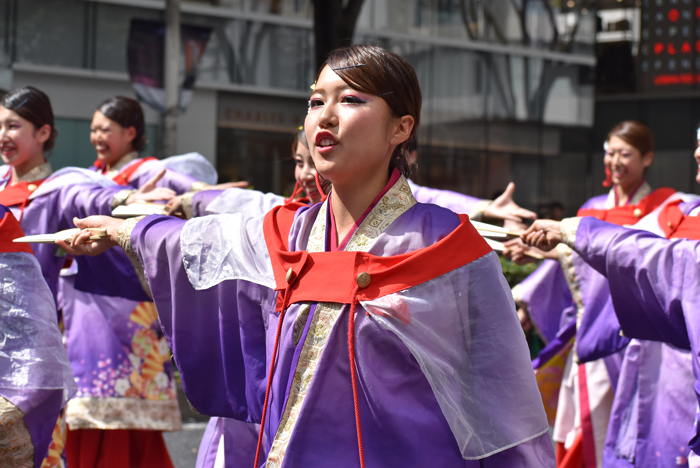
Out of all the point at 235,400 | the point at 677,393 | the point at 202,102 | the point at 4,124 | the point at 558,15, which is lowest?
the point at 677,393

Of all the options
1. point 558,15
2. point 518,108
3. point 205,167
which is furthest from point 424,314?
point 558,15

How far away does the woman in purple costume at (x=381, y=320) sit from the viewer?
178 centimetres

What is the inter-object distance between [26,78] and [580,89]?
11.3 m

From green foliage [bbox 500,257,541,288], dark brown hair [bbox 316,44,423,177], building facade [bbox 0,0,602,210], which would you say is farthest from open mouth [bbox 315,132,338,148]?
building facade [bbox 0,0,602,210]

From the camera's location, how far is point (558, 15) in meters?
18.5

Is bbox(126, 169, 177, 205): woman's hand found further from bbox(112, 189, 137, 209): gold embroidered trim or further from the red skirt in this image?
the red skirt

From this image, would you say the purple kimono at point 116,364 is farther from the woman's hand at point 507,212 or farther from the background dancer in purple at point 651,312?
the background dancer in purple at point 651,312

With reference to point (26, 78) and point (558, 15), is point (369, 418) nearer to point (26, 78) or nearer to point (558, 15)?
point (26, 78)

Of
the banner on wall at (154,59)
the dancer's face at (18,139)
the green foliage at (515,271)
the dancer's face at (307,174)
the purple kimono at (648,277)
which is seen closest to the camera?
the purple kimono at (648,277)

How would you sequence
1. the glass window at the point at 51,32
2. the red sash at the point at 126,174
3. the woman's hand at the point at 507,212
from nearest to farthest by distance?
1. the woman's hand at the point at 507,212
2. the red sash at the point at 126,174
3. the glass window at the point at 51,32
